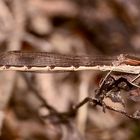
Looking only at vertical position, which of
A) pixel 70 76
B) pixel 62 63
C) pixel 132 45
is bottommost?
pixel 62 63

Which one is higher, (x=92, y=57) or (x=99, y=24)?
(x=99, y=24)

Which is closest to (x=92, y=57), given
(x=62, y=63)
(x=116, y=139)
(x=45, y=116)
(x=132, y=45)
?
(x=62, y=63)

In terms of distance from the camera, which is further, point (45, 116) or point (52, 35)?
point (52, 35)

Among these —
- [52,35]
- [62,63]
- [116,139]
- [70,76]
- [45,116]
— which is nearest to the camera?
[62,63]

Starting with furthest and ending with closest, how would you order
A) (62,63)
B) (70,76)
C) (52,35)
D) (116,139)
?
(52,35), (70,76), (116,139), (62,63)

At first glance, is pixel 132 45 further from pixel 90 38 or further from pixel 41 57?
pixel 41 57

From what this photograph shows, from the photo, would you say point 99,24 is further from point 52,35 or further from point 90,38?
point 52,35
